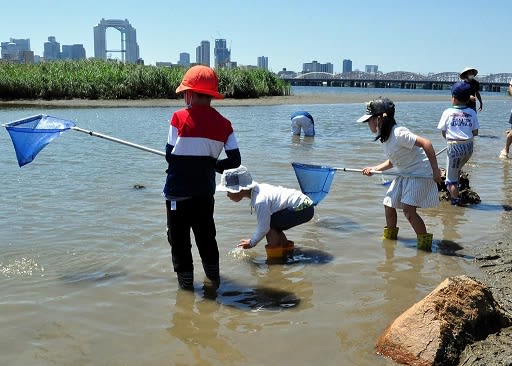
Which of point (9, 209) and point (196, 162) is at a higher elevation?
point (196, 162)

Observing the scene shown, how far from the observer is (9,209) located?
→ 6.58m

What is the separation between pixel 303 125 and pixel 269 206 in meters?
9.92

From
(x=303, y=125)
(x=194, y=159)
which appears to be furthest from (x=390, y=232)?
(x=303, y=125)

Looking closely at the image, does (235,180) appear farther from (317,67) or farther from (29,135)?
(317,67)

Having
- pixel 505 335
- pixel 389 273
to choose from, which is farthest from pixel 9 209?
pixel 505 335

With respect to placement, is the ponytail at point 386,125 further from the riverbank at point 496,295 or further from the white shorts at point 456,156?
the white shorts at point 456,156

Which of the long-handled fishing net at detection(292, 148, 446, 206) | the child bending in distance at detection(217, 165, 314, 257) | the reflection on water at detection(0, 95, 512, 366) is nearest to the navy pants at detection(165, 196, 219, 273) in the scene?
the reflection on water at detection(0, 95, 512, 366)

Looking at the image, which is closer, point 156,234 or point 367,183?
point 156,234

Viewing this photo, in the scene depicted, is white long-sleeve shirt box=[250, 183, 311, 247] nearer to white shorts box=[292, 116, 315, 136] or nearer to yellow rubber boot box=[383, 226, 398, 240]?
yellow rubber boot box=[383, 226, 398, 240]

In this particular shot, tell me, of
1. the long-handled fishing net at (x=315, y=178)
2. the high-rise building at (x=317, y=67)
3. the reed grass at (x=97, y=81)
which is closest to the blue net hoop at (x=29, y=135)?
the long-handled fishing net at (x=315, y=178)

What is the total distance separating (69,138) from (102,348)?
1069cm

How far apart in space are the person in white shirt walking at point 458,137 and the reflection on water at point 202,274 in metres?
0.41

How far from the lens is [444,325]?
3.16 m

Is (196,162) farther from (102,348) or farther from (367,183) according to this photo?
(367,183)
